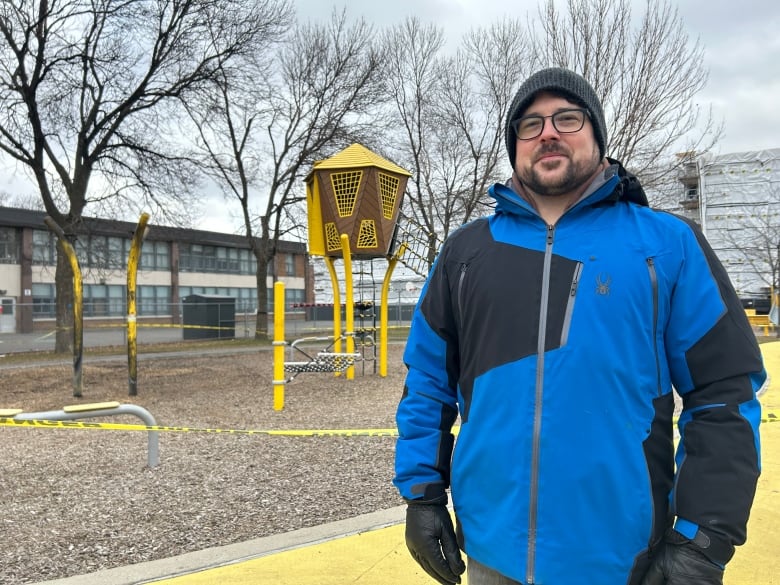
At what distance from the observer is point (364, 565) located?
3420 millimetres

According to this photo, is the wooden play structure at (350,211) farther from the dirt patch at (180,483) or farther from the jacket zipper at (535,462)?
the jacket zipper at (535,462)

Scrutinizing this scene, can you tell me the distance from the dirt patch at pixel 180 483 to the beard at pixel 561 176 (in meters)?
3.02

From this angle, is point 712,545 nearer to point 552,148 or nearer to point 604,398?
point 604,398

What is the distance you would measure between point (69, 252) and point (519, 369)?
30.2 ft

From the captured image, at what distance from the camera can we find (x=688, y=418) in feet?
5.46

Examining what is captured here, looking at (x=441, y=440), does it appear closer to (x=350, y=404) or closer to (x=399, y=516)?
(x=399, y=516)

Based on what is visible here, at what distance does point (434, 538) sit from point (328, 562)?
5.85 feet

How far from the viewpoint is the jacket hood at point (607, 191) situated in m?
1.77

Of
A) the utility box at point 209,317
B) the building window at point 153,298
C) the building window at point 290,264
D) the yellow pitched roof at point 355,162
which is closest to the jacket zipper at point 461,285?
the yellow pitched roof at point 355,162

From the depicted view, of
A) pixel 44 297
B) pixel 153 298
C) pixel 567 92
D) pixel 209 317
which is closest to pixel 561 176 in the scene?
pixel 567 92

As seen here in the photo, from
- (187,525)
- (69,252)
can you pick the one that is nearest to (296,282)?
(69,252)

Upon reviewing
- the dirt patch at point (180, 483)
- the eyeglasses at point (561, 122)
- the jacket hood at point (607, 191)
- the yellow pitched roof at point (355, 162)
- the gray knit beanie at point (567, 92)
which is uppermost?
the yellow pitched roof at point (355, 162)

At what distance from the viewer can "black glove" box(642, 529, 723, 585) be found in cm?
153

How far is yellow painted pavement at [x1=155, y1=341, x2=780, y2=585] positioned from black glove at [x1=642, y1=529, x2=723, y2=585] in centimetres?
192
